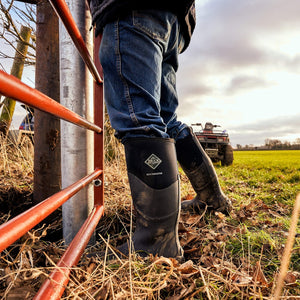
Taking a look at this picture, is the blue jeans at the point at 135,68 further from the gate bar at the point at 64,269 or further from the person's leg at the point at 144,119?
the gate bar at the point at 64,269

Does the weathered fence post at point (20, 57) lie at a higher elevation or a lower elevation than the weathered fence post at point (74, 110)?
higher

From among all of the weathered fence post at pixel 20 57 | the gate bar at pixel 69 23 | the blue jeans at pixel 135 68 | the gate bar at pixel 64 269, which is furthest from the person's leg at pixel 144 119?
the weathered fence post at pixel 20 57

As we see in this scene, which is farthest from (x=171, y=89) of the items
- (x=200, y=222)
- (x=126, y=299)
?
(x=126, y=299)

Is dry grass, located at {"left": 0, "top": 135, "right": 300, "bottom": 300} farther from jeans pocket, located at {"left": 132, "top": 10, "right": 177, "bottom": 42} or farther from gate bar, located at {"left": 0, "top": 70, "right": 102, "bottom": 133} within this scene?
jeans pocket, located at {"left": 132, "top": 10, "right": 177, "bottom": 42}

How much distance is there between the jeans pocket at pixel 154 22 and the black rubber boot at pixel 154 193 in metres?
0.44

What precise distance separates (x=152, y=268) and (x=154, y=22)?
977 millimetres

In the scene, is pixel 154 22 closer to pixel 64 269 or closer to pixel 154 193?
pixel 154 193

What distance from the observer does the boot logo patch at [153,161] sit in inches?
39.8

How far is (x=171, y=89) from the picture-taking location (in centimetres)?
140

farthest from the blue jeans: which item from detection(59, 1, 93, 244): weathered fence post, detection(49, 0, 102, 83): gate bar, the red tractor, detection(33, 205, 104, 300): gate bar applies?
the red tractor

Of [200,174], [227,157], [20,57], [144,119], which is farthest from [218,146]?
[144,119]

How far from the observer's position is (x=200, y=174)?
1556 mm

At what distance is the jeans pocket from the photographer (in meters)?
0.93

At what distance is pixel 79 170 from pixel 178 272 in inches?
28.3
